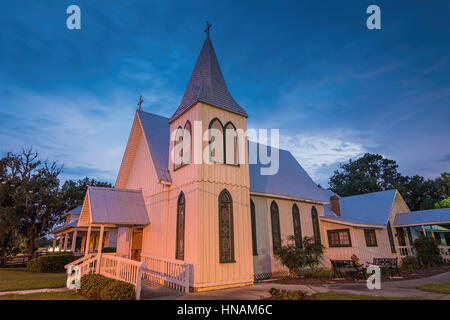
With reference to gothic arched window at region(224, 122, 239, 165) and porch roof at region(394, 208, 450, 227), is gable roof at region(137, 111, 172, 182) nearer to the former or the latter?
gothic arched window at region(224, 122, 239, 165)

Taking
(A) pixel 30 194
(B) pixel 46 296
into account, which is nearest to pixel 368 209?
(B) pixel 46 296

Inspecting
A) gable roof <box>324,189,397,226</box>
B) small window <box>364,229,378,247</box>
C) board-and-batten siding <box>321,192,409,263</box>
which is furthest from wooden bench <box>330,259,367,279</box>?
gable roof <box>324,189,397,226</box>

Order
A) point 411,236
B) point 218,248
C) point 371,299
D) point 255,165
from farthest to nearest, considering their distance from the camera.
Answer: point 411,236 → point 255,165 → point 218,248 → point 371,299

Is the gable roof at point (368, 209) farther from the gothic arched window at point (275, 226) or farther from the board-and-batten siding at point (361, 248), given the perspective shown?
the gothic arched window at point (275, 226)

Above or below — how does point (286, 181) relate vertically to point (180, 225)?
above

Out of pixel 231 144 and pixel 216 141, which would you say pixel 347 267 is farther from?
A: pixel 216 141

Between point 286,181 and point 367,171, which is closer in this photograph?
point 286,181

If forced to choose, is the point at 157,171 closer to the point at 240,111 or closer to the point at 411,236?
the point at 240,111

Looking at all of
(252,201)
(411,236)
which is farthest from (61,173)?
(411,236)

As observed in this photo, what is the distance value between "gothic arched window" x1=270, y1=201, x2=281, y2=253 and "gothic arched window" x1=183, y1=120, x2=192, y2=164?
649 cm

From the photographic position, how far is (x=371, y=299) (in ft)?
26.7

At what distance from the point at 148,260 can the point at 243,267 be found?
5195 mm

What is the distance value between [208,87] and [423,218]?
20521mm

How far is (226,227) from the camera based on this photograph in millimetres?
12148
